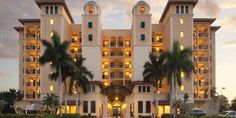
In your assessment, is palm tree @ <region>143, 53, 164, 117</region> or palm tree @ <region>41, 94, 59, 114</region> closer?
palm tree @ <region>41, 94, 59, 114</region>

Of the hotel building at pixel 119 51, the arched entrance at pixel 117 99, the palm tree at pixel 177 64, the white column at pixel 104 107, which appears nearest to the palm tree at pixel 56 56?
the palm tree at pixel 177 64

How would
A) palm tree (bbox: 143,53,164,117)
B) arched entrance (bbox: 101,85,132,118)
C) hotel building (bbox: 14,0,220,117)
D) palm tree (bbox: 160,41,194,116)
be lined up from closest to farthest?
palm tree (bbox: 160,41,194,116)
palm tree (bbox: 143,53,164,117)
hotel building (bbox: 14,0,220,117)
arched entrance (bbox: 101,85,132,118)

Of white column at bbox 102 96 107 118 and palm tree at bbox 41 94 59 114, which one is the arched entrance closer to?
white column at bbox 102 96 107 118

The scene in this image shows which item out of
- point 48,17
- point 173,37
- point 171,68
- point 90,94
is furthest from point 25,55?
point 171,68

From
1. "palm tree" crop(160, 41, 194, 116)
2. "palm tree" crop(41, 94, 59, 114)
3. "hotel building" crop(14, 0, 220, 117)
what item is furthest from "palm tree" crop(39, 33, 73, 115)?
"hotel building" crop(14, 0, 220, 117)

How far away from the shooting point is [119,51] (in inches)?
4811

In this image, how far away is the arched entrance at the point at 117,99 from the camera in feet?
346

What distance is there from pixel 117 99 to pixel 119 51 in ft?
50.4

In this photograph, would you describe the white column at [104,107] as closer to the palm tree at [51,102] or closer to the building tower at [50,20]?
the building tower at [50,20]

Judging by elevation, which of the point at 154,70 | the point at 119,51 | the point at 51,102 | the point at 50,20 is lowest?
the point at 51,102

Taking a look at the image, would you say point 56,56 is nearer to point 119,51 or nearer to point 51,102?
point 51,102

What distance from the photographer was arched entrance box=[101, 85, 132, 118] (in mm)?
105375

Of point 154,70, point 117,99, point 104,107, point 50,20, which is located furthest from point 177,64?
point 50,20

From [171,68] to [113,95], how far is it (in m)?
31.5
